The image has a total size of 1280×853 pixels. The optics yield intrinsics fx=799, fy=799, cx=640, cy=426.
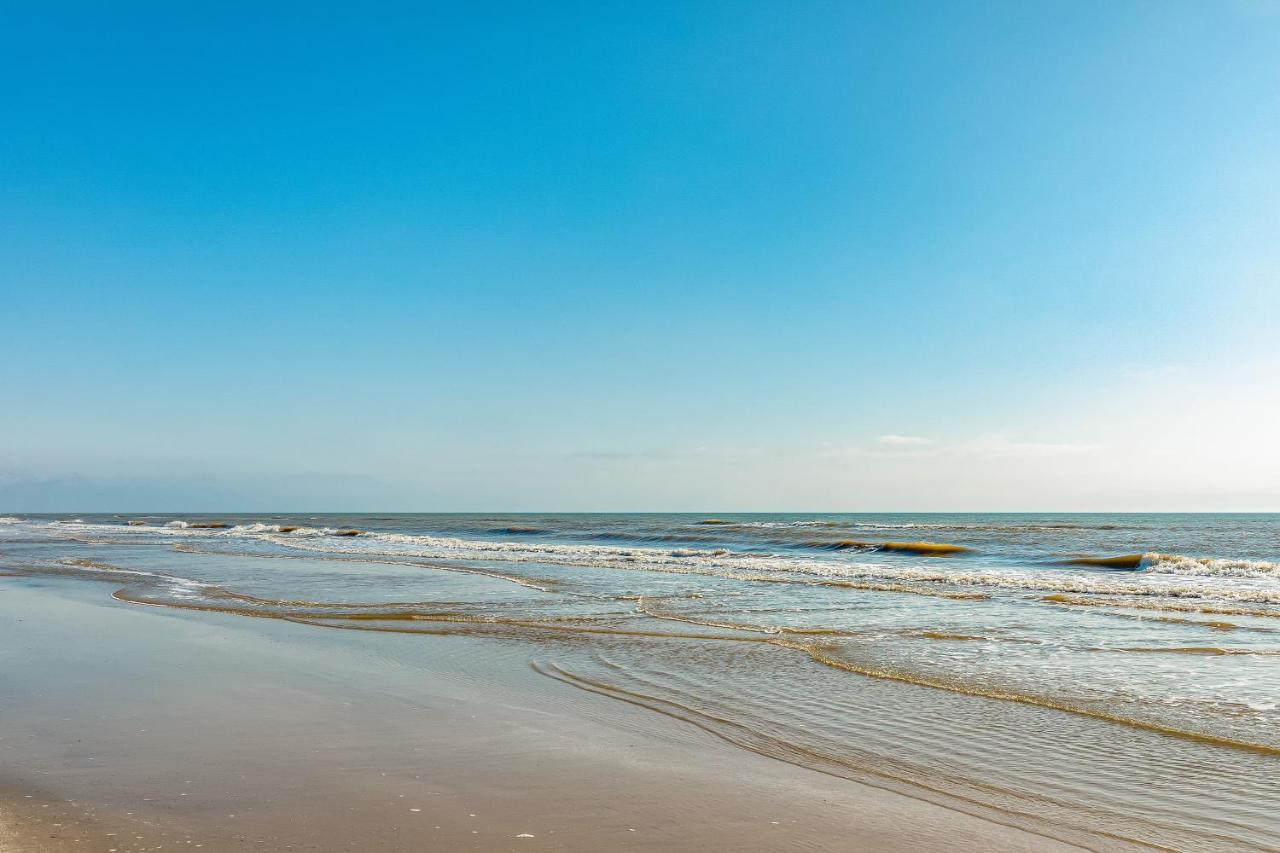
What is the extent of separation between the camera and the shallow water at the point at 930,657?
243 inches

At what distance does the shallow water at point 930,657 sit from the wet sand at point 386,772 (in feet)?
2.44

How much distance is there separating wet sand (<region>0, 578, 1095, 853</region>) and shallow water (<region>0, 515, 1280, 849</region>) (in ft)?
2.44

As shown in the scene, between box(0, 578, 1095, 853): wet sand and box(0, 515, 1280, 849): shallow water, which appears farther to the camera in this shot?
box(0, 515, 1280, 849): shallow water

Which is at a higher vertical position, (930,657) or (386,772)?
(386,772)

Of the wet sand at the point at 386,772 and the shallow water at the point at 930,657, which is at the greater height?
the wet sand at the point at 386,772

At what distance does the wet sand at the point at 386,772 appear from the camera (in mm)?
4957

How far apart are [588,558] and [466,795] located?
2794cm

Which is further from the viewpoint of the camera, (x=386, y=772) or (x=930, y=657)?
(x=930, y=657)

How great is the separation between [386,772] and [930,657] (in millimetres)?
7996

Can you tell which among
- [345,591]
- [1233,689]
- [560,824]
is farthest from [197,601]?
[1233,689]

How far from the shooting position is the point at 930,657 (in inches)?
446

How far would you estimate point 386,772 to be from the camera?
6.18m

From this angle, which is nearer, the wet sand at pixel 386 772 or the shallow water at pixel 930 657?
the wet sand at pixel 386 772

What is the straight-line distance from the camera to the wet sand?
4.96m
